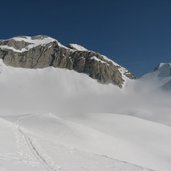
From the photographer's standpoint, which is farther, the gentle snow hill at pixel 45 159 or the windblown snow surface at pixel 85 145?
the windblown snow surface at pixel 85 145

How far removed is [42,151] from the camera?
82.2 ft

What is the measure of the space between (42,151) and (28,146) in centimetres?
179

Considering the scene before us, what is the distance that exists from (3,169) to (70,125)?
2762 centimetres

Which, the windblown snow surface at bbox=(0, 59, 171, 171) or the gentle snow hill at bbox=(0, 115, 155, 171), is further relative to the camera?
the windblown snow surface at bbox=(0, 59, 171, 171)

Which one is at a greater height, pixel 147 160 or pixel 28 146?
pixel 28 146

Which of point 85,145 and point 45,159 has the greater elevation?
point 45,159

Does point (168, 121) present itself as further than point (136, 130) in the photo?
Yes

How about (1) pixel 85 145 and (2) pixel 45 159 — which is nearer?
(2) pixel 45 159

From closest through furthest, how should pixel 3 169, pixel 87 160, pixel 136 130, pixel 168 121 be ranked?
pixel 3 169 → pixel 87 160 → pixel 136 130 → pixel 168 121

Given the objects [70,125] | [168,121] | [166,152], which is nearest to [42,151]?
[70,125]

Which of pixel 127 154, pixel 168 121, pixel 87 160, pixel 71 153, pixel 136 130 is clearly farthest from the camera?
pixel 168 121

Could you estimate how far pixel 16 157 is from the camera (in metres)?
22.0

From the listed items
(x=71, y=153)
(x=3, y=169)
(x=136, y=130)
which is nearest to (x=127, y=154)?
(x=71, y=153)

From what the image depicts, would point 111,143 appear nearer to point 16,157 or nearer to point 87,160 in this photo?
point 87,160
